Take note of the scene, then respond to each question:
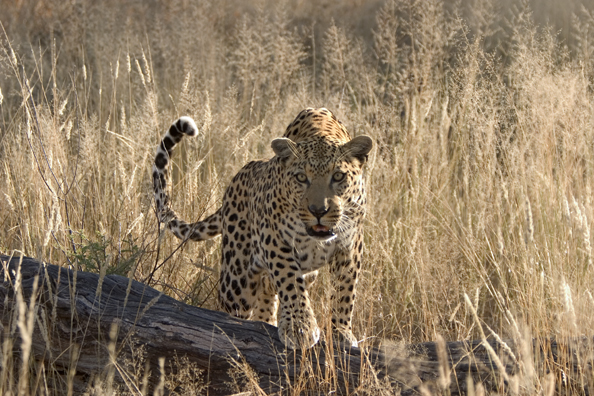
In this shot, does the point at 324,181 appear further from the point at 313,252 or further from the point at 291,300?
the point at 291,300

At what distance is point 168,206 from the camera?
4.52m

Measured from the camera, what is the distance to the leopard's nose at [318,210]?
3.45 m

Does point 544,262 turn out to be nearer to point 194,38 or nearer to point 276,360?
point 276,360

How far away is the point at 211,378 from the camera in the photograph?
310 centimetres

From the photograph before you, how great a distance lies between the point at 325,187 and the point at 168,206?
4.49 feet

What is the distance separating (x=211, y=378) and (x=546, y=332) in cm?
149

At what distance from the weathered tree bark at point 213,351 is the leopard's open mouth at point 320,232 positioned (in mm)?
509

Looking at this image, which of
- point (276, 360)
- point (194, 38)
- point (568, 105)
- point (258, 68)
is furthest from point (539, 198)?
point (194, 38)

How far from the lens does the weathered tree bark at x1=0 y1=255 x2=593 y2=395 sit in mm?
2938

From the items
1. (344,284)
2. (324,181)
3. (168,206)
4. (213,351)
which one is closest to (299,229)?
(324,181)

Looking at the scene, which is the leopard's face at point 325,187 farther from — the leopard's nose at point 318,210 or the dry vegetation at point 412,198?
the dry vegetation at point 412,198

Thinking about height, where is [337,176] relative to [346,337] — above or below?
above

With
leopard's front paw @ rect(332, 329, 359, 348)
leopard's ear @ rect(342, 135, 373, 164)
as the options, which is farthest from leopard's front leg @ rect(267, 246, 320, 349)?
leopard's ear @ rect(342, 135, 373, 164)

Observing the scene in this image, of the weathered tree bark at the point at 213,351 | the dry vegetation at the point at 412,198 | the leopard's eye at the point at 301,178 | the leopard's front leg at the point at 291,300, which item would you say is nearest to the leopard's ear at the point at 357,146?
the leopard's eye at the point at 301,178
